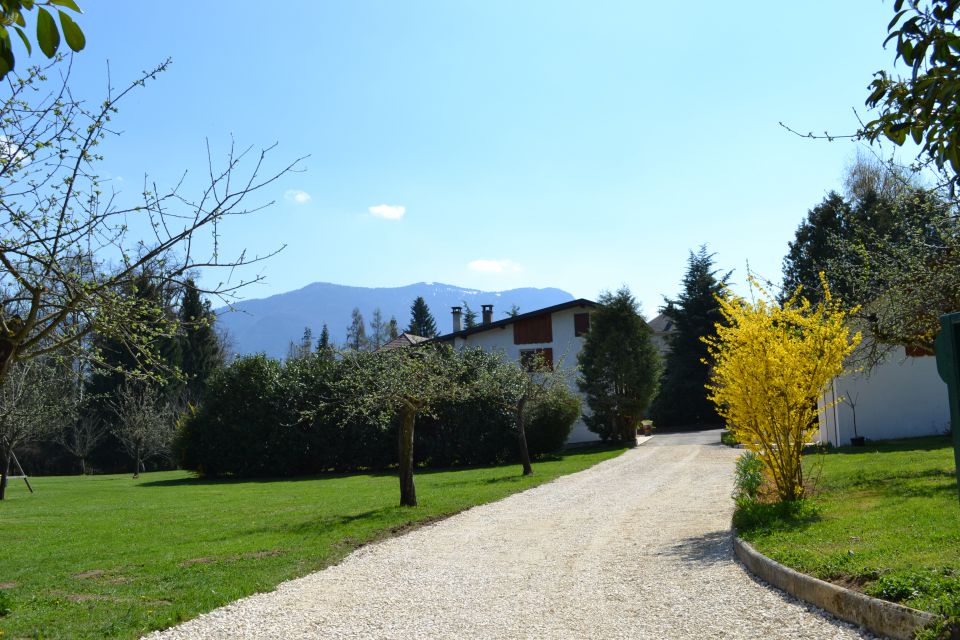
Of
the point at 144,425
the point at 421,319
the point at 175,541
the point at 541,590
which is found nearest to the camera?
the point at 541,590

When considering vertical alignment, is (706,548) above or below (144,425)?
below

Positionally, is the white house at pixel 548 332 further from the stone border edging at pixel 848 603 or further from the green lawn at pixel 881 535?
the stone border edging at pixel 848 603

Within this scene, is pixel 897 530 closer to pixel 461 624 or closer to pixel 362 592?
pixel 461 624

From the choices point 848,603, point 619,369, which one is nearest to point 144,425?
point 619,369

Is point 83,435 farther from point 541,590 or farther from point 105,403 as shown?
point 541,590

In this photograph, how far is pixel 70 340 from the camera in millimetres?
5020

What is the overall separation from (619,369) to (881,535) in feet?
83.7

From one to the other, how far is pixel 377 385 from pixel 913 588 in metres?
11.5

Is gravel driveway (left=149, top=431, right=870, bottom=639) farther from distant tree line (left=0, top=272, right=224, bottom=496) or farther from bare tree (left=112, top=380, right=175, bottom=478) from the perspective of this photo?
bare tree (left=112, top=380, right=175, bottom=478)

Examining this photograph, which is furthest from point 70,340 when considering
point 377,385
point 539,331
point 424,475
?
point 539,331

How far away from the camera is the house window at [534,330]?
130ft

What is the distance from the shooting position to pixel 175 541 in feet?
37.8

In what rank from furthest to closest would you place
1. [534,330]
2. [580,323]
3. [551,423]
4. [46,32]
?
[534,330] → [580,323] → [551,423] → [46,32]

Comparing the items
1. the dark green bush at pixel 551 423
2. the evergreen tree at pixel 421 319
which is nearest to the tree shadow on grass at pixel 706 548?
the dark green bush at pixel 551 423
